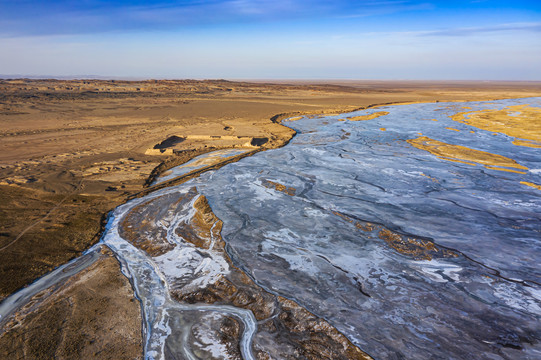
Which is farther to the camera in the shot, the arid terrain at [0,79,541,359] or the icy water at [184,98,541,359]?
the icy water at [184,98,541,359]

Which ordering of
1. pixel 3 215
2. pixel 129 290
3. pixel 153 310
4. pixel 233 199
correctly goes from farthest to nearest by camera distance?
pixel 233 199 < pixel 3 215 < pixel 129 290 < pixel 153 310

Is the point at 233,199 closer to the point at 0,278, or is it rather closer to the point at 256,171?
the point at 256,171

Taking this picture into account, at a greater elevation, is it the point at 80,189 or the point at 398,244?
the point at 80,189

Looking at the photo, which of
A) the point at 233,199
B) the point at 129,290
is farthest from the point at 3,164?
the point at 129,290

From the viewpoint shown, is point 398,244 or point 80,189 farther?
point 80,189
